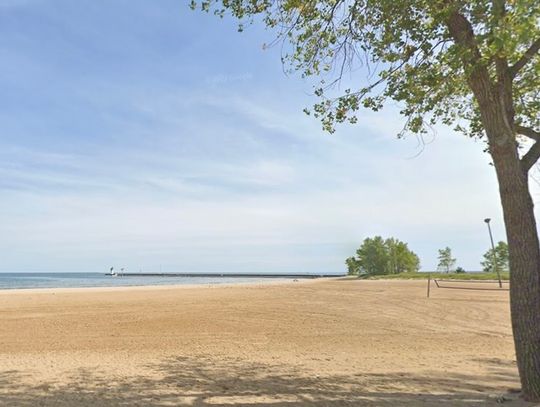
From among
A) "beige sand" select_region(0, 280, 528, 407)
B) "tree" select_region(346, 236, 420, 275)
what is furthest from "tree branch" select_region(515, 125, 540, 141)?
"tree" select_region(346, 236, 420, 275)

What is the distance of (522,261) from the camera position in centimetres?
569

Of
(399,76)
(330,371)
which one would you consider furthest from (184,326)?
(399,76)

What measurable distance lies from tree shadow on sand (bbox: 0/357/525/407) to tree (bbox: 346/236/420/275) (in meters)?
85.7

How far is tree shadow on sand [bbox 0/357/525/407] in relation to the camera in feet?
20.5

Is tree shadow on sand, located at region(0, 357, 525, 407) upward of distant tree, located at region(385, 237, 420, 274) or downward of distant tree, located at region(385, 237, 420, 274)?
downward

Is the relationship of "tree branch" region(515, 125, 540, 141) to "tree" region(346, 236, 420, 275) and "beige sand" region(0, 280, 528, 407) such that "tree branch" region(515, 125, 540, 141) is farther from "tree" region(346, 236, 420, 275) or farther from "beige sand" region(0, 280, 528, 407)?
"tree" region(346, 236, 420, 275)

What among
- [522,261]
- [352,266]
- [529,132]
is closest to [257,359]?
[522,261]

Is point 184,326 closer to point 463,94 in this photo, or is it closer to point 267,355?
point 267,355

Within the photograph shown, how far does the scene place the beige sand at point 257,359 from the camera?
21.5 feet

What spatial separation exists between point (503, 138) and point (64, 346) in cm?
984

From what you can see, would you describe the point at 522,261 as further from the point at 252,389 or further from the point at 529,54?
the point at 252,389

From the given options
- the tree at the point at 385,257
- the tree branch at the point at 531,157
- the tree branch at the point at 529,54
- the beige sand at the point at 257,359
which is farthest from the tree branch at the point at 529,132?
the tree at the point at 385,257

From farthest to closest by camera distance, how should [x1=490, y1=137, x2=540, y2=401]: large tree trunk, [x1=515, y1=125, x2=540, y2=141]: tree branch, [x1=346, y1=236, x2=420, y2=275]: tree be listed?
[x1=346, y1=236, x2=420, y2=275]: tree → [x1=515, y1=125, x2=540, y2=141]: tree branch → [x1=490, y1=137, x2=540, y2=401]: large tree trunk

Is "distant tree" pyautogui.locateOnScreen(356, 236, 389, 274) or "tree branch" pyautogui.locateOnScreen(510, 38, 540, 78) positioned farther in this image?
"distant tree" pyautogui.locateOnScreen(356, 236, 389, 274)
